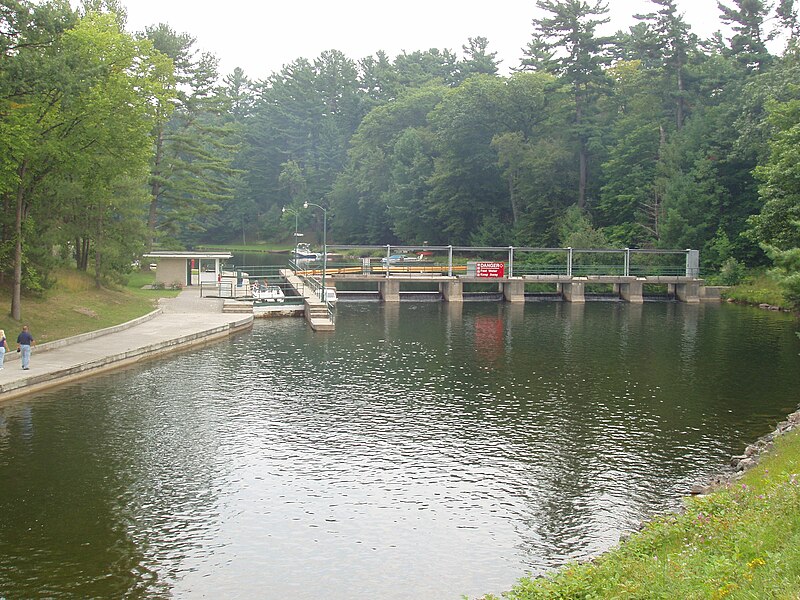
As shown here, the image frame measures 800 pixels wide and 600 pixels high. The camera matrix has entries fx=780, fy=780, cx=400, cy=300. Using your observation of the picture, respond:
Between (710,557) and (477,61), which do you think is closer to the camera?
(710,557)

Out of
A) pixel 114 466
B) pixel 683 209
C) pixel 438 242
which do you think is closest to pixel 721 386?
pixel 114 466

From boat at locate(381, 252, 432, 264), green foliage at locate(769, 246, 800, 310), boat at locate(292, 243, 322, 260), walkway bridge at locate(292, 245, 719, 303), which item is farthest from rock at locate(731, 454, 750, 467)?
boat at locate(292, 243, 322, 260)

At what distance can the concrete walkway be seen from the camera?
27.1m

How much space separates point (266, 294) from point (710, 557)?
150 ft

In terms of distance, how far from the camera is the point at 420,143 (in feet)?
352

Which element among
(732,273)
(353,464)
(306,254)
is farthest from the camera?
(306,254)

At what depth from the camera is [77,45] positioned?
109 feet

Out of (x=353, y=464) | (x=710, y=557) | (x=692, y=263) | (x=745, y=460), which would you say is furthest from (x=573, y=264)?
(x=710, y=557)

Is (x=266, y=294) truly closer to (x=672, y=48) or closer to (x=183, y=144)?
(x=183, y=144)

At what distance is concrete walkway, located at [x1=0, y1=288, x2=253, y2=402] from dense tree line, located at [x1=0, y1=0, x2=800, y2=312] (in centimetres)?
446

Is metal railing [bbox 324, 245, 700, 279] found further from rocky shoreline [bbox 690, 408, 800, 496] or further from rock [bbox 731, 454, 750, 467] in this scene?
rock [bbox 731, 454, 750, 467]

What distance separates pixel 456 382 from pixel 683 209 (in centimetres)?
4982

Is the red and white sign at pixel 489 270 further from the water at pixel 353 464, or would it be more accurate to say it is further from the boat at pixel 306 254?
the boat at pixel 306 254

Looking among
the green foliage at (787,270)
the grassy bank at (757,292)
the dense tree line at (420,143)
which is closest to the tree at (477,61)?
the dense tree line at (420,143)
